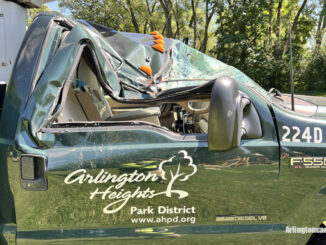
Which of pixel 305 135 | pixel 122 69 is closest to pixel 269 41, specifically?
pixel 122 69

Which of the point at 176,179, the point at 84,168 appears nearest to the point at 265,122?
the point at 176,179

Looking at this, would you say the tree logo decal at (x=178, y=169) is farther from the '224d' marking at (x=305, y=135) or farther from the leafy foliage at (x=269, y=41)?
the leafy foliage at (x=269, y=41)

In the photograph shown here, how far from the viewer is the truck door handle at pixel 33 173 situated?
1.90 meters

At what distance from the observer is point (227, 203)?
2.02 m

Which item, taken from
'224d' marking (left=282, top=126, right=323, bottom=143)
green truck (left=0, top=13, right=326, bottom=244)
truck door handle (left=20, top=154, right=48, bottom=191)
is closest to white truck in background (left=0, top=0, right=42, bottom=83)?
green truck (left=0, top=13, right=326, bottom=244)

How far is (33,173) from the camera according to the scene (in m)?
1.90

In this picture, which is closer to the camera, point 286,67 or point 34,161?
point 34,161

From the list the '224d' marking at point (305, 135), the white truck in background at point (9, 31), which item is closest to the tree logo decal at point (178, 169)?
the '224d' marking at point (305, 135)

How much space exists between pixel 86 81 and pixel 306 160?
2077mm

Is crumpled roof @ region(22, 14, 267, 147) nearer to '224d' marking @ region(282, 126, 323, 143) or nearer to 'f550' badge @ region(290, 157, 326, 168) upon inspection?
'224d' marking @ region(282, 126, 323, 143)

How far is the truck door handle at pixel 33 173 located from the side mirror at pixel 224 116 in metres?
0.96

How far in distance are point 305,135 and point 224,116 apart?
64 cm

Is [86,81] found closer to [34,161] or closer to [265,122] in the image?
[34,161]

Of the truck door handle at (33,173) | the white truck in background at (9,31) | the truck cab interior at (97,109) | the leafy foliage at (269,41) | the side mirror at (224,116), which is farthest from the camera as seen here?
the leafy foliage at (269,41)
